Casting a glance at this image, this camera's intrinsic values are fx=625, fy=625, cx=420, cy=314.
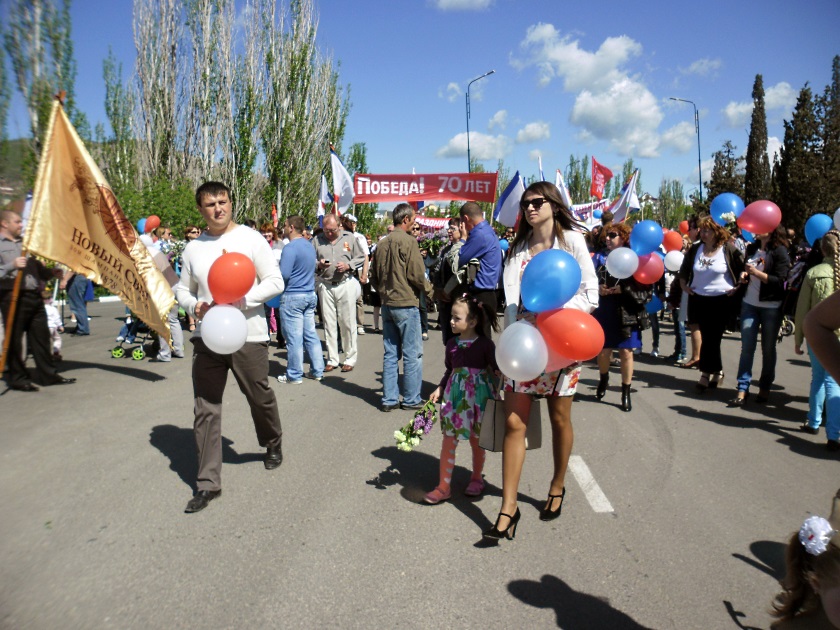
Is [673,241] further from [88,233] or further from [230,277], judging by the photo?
[88,233]

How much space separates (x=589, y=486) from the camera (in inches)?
177

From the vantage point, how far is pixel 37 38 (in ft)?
8.34

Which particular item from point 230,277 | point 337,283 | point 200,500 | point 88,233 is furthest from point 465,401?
point 88,233

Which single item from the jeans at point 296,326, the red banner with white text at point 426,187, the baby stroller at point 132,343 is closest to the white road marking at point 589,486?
the jeans at point 296,326

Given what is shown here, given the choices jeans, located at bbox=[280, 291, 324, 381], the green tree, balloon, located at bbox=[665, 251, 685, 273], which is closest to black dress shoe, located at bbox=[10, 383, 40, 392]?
jeans, located at bbox=[280, 291, 324, 381]

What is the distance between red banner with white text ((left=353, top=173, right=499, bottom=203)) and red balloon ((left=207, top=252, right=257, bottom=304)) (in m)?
6.24

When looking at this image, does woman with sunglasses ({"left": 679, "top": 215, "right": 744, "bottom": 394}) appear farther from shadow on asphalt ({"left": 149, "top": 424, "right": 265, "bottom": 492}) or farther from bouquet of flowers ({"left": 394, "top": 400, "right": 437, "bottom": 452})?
shadow on asphalt ({"left": 149, "top": 424, "right": 265, "bottom": 492})

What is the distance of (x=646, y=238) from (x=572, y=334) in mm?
4295

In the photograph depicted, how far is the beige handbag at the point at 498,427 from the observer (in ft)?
12.4

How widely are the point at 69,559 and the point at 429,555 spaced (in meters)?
1.98

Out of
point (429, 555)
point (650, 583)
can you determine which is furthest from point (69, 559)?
point (650, 583)

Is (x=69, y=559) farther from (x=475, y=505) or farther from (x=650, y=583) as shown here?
(x=650, y=583)

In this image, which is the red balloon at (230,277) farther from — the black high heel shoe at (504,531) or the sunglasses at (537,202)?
the black high heel shoe at (504,531)

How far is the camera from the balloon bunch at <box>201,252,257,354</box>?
393 centimetres
